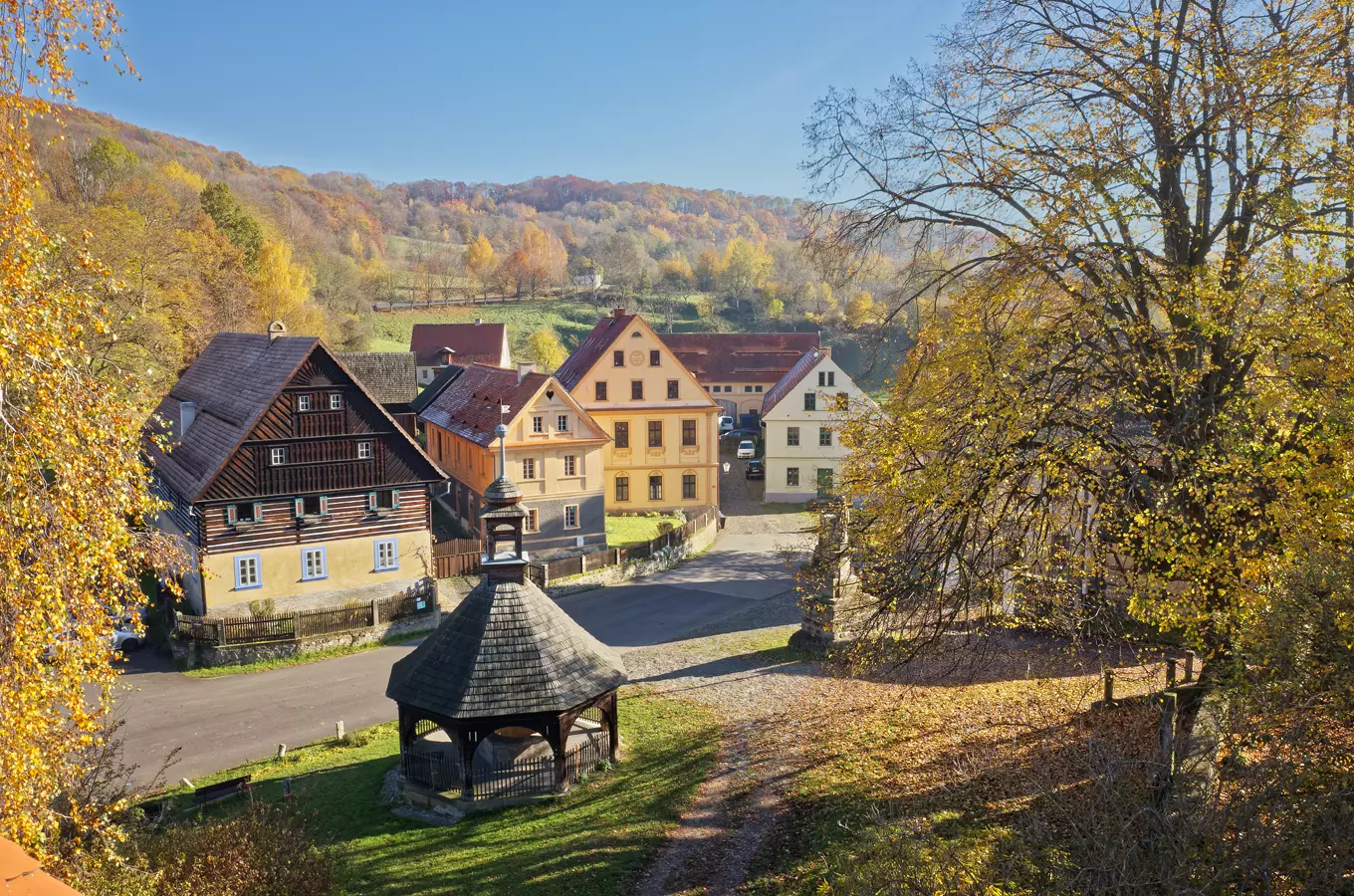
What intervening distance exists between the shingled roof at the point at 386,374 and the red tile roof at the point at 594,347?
8976 millimetres

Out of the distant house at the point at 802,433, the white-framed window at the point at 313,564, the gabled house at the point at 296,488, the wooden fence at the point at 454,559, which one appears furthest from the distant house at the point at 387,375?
the distant house at the point at 802,433

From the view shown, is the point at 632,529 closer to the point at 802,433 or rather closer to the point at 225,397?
the point at 802,433

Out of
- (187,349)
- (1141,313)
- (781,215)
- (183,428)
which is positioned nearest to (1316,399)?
(1141,313)

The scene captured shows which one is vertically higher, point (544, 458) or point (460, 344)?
point (460, 344)

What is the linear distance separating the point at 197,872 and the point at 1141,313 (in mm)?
14536

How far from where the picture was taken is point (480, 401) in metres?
41.1

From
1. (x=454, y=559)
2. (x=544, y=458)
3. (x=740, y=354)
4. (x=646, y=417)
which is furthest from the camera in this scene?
(x=740, y=354)

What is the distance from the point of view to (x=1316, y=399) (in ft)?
33.1

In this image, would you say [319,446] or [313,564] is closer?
[319,446]

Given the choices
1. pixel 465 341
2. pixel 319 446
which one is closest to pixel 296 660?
pixel 319 446

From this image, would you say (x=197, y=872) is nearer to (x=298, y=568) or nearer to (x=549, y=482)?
(x=298, y=568)

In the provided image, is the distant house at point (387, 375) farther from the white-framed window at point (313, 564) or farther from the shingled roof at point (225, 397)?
the white-framed window at point (313, 564)

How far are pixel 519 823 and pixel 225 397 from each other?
2190cm

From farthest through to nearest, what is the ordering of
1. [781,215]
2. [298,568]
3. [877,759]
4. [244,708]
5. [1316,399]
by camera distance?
1. [781,215]
2. [298,568]
3. [244,708]
4. [877,759]
5. [1316,399]
